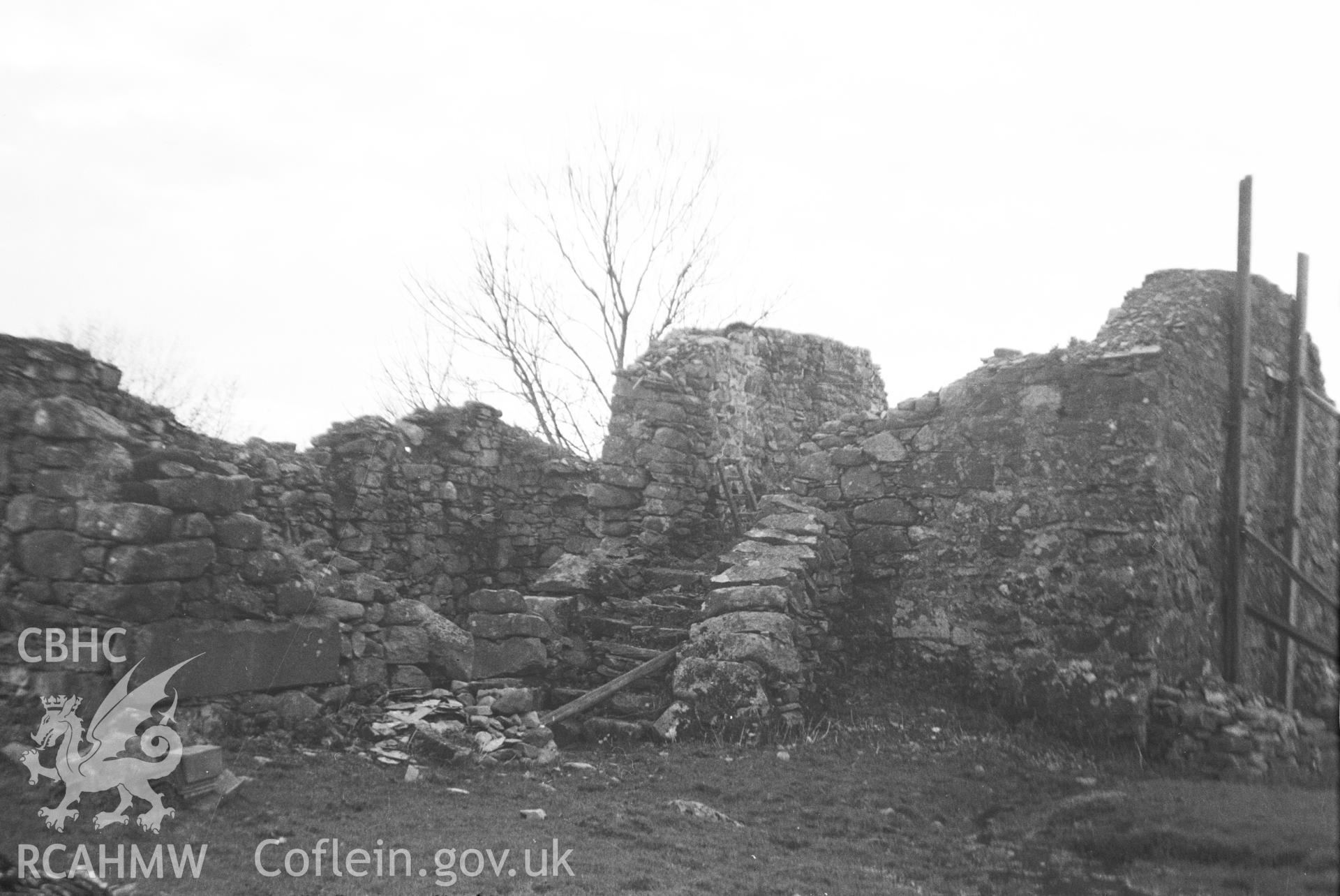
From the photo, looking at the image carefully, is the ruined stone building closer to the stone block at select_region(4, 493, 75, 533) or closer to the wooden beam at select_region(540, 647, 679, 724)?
the stone block at select_region(4, 493, 75, 533)

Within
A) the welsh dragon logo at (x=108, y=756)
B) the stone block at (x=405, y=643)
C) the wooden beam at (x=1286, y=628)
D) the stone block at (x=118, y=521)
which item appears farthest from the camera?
the stone block at (x=405, y=643)

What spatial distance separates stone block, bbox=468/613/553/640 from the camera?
29.0ft

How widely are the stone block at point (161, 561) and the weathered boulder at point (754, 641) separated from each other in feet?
11.9

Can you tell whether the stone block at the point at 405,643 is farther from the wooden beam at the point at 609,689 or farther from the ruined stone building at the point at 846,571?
the wooden beam at the point at 609,689

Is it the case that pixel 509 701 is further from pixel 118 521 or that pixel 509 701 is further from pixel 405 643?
pixel 118 521

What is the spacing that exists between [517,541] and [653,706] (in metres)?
5.67

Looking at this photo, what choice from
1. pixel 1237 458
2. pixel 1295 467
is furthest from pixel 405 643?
pixel 1295 467

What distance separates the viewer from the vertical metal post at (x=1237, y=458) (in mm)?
8133

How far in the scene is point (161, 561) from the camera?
6.57m

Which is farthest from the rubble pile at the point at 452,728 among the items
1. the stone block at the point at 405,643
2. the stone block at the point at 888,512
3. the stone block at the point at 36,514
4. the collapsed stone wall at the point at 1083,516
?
the stone block at the point at 888,512

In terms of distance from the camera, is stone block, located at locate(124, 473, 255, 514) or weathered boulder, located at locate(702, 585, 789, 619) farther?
weathered boulder, located at locate(702, 585, 789, 619)

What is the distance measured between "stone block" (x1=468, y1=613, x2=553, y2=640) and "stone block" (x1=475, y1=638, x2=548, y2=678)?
0.05m

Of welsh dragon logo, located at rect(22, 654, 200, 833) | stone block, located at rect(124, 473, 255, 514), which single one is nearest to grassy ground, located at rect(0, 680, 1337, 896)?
welsh dragon logo, located at rect(22, 654, 200, 833)

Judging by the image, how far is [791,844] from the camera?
596cm
